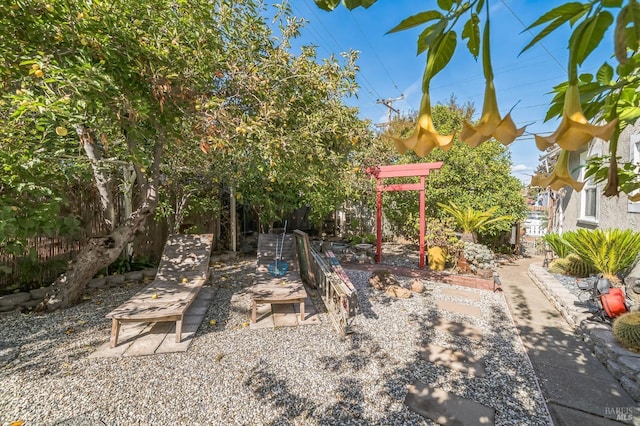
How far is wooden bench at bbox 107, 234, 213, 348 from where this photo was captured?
11.3ft

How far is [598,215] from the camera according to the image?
23.2ft

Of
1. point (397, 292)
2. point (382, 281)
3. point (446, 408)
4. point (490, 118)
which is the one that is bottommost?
point (446, 408)

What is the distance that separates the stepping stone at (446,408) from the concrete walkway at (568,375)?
59cm

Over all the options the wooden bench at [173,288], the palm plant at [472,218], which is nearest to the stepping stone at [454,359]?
the wooden bench at [173,288]

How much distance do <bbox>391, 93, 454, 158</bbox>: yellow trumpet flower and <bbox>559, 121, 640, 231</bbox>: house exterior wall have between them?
4.34m

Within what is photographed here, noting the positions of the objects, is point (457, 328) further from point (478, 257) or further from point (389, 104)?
point (389, 104)

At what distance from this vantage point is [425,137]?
61 cm

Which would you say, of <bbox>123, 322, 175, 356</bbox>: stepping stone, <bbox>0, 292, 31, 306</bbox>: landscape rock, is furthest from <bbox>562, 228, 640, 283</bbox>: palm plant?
<bbox>0, 292, 31, 306</bbox>: landscape rock

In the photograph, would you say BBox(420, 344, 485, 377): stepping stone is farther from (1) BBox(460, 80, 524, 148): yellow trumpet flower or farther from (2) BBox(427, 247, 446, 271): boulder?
(2) BBox(427, 247, 446, 271): boulder

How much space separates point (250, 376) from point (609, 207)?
837 centimetres

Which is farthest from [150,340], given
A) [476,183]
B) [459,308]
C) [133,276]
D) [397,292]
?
[476,183]

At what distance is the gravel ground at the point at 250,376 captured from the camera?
2352 millimetres

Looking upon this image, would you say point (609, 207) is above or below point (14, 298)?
above

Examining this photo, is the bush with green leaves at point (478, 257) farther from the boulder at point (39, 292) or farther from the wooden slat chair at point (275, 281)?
the boulder at point (39, 292)
